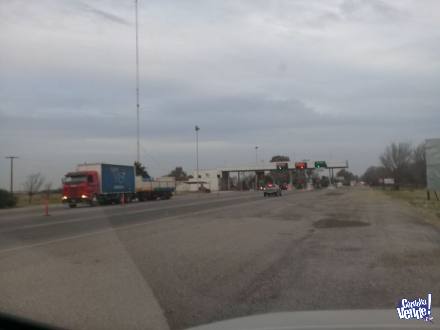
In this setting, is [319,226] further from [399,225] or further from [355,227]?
[399,225]

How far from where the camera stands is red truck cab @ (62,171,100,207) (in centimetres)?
4681

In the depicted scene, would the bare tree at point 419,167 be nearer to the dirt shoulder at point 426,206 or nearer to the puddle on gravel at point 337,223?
the dirt shoulder at point 426,206

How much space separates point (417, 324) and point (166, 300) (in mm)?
4777

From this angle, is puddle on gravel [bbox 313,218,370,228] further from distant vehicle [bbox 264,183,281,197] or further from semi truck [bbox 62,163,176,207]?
distant vehicle [bbox 264,183,281,197]

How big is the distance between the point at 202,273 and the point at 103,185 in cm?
3909

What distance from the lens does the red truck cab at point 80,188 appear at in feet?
154

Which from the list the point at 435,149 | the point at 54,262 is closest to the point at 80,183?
the point at 435,149

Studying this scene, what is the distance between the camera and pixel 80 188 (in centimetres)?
4697

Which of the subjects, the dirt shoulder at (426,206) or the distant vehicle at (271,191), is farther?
the distant vehicle at (271,191)
